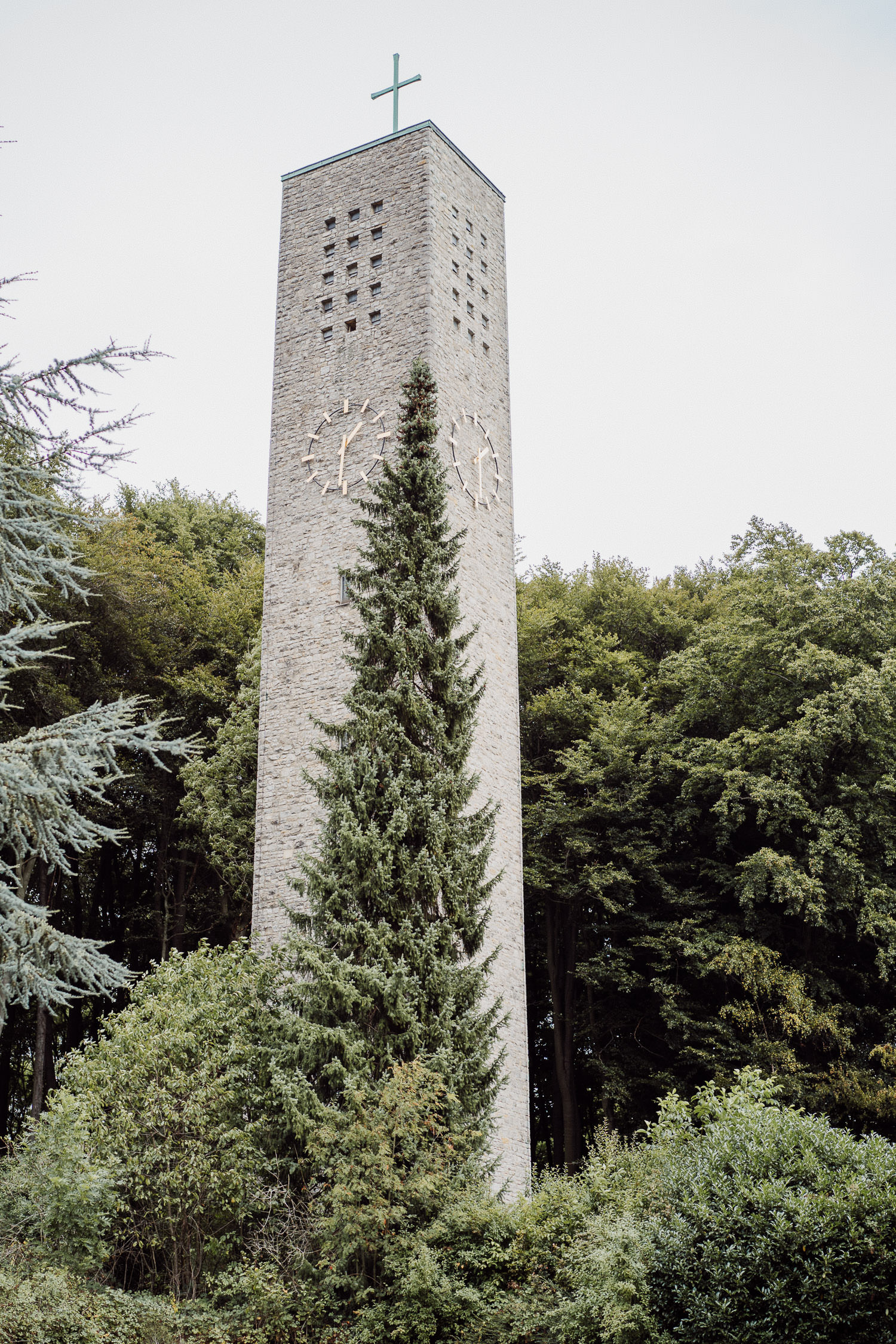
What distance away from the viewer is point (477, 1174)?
1187cm

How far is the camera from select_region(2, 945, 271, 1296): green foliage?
12367 mm

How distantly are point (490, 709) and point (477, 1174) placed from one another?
8980 millimetres

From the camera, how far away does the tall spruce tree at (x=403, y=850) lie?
12211mm

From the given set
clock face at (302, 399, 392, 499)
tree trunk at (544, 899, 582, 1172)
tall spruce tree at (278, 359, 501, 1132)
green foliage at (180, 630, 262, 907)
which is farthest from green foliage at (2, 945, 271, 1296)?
tree trunk at (544, 899, 582, 1172)

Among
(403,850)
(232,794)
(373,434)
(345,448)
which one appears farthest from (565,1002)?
(403,850)

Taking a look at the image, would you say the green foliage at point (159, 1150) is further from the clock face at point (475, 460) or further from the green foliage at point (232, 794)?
the clock face at point (475, 460)

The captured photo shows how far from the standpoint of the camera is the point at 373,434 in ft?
66.3

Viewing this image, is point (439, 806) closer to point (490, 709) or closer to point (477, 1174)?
point (477, 1174)

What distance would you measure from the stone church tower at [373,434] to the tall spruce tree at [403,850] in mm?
4495

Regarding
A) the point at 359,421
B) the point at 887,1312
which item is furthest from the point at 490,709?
the point at 887,1312

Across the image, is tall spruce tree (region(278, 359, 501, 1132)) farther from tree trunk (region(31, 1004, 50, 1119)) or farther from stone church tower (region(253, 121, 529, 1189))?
tree trunk (region(31, 1004, 50, 1119))

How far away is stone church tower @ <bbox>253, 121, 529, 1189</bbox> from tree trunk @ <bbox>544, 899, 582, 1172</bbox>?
5.54 m

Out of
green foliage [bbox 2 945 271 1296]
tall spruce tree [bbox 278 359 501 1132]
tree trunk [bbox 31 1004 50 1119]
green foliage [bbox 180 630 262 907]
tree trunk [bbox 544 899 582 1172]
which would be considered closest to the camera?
tall spruce tree [bbox 278 359 501 1132]

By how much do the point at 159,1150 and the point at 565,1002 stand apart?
44.4 ft
